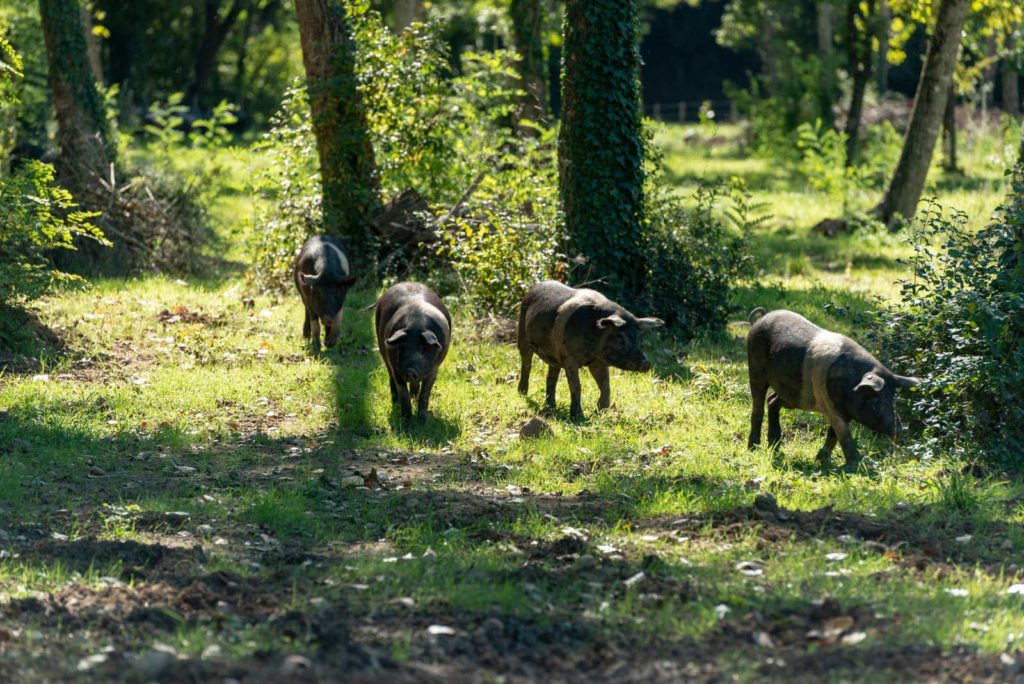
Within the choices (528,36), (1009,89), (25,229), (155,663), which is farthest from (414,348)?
(1009,89)

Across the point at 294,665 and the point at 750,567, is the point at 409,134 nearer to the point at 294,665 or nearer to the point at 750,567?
the point at 750,567

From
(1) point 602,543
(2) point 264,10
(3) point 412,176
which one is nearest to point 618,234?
(3) point 412,176

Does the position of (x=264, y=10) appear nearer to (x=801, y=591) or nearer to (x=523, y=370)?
(x=523, y=370)

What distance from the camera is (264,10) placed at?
4922cm

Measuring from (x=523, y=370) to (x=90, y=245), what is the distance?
28.7 feet

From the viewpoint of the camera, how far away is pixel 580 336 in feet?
37.3

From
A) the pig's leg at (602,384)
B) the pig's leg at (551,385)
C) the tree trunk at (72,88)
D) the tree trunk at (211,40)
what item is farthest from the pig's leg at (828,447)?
the tree trunk at (211,40)

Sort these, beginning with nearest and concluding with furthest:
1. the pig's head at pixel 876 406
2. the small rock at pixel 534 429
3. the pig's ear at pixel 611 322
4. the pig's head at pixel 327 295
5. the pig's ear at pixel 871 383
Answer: the pig's ear at pixel 871 383, the pig's head at pixel 876 406, the small rock at pixel 534 429, the pig's ear at pixel 611 322, the pig's head at pixel 327 295

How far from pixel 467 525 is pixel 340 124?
10759 millimetres

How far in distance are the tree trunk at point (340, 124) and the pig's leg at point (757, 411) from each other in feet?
27.7

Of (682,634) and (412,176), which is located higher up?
(412,176)

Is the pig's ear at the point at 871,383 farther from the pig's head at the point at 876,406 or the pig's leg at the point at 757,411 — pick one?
the pig's leg at the point at 757,411

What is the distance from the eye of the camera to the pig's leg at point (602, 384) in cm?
1155

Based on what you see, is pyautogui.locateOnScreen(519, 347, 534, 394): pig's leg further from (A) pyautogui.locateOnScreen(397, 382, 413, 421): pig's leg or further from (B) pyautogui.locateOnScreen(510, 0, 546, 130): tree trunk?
(B) pyautogui.locateOnScreen(510, 0, 546, 130): tree trunk
